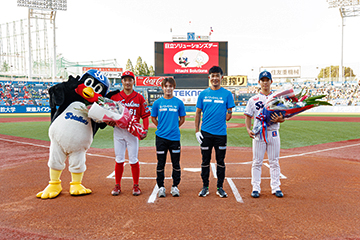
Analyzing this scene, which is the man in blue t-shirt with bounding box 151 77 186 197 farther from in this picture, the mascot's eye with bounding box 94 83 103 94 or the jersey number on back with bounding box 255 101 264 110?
the jersey number on back with bounding box 255 101 264 110

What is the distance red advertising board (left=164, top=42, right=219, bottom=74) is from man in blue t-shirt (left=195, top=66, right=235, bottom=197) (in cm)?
2653

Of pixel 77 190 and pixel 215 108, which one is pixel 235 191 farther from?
pixel 77 190

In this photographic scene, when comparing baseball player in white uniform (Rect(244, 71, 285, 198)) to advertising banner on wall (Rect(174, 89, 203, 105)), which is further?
advertising banner on wall (Rect(174, 89, 203, 105))

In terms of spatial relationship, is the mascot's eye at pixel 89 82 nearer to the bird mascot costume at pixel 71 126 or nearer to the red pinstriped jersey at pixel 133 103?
the bird mascot costume at pixel 71 126

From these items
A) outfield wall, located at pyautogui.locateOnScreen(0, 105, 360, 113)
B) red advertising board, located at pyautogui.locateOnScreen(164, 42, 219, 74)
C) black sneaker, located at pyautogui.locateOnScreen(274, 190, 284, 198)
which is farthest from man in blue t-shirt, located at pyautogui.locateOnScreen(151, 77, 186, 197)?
outfield wall, located at pyautogui.locateOnScreen(0, 105, 360, 113)

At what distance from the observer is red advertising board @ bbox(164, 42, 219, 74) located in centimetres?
3017

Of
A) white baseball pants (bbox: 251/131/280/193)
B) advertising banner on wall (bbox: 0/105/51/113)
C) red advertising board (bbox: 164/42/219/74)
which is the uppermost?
red advertising board (bbox: 164/42/219/74)

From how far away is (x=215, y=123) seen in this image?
4.20 metres

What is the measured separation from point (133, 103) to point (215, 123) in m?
1.49

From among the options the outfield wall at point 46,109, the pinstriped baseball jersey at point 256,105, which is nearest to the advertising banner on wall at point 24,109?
the outfield wall at point 46,109

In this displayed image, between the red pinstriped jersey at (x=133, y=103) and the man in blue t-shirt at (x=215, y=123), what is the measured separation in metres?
1.00

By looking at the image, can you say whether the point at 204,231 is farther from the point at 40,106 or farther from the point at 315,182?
the point at 40,106

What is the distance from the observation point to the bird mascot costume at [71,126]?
4.10 metres

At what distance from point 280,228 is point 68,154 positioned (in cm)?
345
